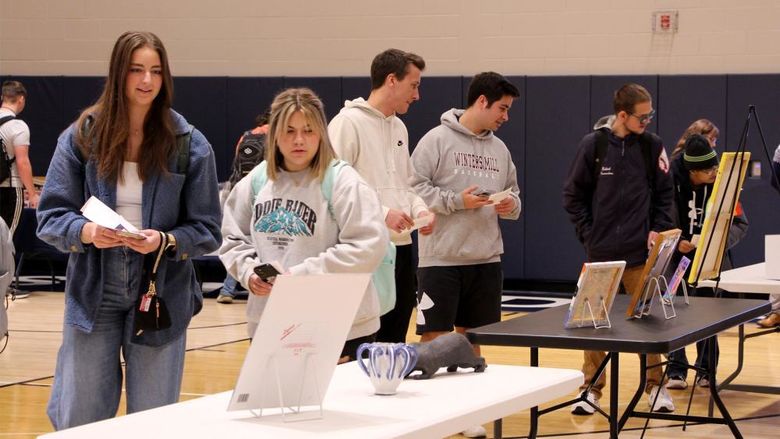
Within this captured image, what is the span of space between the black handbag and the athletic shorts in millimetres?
2092

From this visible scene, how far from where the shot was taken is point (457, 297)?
516 cm

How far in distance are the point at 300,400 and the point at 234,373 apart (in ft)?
13.7

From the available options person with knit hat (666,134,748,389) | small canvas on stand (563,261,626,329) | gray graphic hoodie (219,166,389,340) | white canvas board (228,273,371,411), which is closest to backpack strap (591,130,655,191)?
person with knit hat (666,134,748,389)

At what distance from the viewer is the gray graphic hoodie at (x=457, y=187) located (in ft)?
16.9

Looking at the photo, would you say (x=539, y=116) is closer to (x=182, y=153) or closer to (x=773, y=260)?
(x=773, y=260)

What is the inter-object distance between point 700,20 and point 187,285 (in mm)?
7951

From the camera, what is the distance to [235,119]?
37.7 feet

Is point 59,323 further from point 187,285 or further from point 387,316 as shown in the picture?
point 187,285

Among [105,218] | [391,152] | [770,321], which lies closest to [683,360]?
[391,152]

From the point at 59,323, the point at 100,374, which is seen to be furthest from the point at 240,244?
the point at 59,323

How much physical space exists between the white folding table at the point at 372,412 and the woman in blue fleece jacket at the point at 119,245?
0.55m

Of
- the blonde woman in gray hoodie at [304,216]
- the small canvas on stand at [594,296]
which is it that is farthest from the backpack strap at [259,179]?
the small canvas on stand at [594,296]

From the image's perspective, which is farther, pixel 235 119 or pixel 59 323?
pixel 235 119

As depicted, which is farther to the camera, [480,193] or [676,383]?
[676,383]
